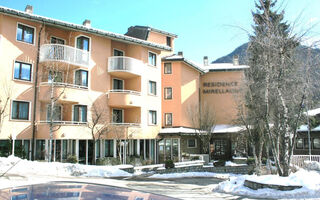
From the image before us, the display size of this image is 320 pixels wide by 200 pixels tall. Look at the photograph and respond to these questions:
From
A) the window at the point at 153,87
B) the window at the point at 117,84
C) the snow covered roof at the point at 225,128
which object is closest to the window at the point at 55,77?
the window at the point at 117,84

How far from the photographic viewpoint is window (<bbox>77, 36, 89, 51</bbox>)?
24219mm

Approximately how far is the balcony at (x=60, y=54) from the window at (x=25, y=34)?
1.05 m

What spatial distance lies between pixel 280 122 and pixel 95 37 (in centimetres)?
1773

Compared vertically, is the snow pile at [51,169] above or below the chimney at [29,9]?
below

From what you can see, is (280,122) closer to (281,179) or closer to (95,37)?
(281,179)

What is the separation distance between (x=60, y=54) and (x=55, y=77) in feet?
5.98

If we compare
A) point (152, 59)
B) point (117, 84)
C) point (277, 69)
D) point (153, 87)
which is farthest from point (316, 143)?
point (277, 69)

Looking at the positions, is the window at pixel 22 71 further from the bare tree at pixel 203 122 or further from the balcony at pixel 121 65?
the bare tree at pixel 203 122

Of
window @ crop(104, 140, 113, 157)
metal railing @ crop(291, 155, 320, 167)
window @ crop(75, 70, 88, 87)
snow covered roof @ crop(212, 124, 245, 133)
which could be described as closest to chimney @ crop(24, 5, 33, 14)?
window @ crop(75, 70, 88, 87)

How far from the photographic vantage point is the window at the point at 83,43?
79.5 ft

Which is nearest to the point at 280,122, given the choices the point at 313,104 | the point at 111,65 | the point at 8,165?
the point at 313,104

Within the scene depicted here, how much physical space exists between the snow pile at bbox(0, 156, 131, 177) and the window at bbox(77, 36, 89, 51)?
10.5m

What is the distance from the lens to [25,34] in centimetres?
2120

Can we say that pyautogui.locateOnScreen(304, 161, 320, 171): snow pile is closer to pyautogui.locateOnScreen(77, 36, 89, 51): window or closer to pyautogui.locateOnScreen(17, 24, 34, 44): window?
pyautogui.locateOnScreen(77, 36, 89, 51): window
